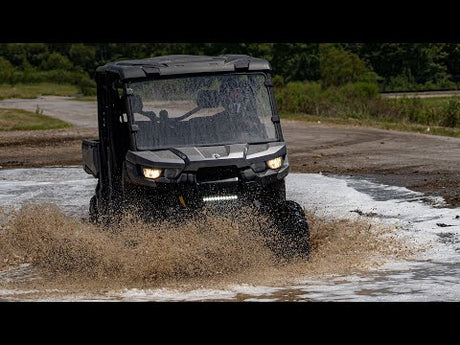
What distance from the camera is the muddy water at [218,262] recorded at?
27.3 feet

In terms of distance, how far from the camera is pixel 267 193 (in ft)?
31.0

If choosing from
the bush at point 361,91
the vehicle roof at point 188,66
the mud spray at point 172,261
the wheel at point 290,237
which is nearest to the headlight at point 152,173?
the mud spray at point 172,261

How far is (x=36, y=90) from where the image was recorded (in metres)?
59.6

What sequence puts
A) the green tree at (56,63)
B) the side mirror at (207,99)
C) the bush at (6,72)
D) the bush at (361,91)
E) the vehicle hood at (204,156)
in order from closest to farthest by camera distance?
1. the vehicle hood at (204,156)
2. the side mirror at (207,99)
3. the bush at (361,91)
4. the bush at (6,72)
5. the green tree at (56,63)

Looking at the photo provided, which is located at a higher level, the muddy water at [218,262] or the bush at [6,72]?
the muddy water at [218,262]

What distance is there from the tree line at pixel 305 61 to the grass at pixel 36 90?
3.14 ft

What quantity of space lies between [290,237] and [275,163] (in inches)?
30.0

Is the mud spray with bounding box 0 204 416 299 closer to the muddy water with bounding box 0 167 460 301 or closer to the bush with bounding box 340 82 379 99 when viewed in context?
the muddy water with bounding box 0 167 460 301

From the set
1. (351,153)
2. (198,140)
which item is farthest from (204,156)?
(351,153)

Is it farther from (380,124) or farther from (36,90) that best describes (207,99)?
(36,90)

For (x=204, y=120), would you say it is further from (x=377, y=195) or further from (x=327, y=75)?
(x=327, y=75)

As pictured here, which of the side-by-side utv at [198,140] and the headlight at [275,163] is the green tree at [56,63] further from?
the headlight at [275,163]

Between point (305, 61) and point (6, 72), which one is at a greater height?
point (305, 61)
